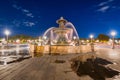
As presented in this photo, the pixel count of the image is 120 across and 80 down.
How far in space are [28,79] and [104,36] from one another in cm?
11963

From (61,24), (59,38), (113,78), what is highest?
(61,24)

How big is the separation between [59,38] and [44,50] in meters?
6.12

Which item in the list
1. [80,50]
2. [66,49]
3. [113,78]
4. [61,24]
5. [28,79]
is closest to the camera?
[28,79]

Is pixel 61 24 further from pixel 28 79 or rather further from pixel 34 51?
pixel 28 79

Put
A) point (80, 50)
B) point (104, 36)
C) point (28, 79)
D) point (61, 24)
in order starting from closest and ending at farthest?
point (28, 79)
point (80, 50)
point (61, 24)
point (104, 36)

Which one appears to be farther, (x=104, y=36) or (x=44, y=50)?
(x=104, y=36)

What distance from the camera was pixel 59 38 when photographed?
2945 cm

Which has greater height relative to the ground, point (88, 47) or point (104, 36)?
point (104, 36)

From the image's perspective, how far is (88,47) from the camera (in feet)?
92.5

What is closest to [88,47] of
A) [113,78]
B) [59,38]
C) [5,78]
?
[59,38]

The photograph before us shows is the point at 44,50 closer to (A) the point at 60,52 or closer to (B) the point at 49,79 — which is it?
(A) the point at 60,52

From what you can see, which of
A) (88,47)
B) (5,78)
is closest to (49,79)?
(5,78)

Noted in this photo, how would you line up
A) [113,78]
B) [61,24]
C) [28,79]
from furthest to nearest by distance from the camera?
[61,24] < [113,78] < [28,79]

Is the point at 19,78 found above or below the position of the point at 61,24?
below
